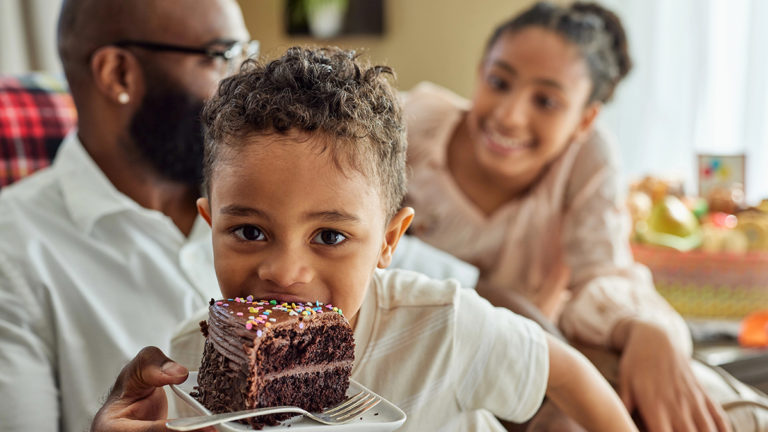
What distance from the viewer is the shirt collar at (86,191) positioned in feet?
5.20

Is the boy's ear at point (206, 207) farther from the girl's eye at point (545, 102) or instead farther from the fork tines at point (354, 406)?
the girl's eye at point (545, 102)

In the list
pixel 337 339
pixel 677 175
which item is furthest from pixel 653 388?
pixel 677 175

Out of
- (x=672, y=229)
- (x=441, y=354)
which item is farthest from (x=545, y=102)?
(x=441, y=354)

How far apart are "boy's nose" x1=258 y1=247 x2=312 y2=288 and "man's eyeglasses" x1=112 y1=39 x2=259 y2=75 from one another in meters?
0.82

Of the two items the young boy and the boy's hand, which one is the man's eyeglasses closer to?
the young boy

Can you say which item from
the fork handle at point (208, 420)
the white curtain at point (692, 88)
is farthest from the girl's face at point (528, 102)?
the white curtain at point (692, 88)

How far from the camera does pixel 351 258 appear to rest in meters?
0.94

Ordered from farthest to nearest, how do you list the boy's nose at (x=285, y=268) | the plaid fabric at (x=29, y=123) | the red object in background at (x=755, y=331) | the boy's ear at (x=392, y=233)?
the red object in background at (x=755, y=331) → the plaid fabric at (x=29, y=123) → the boy's ear at (x=392, y=233) → the boy's nose at (x=285, y=268)

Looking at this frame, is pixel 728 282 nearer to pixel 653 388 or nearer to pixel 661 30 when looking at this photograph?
pixel 653 388

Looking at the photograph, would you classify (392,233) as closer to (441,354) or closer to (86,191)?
(441,354)

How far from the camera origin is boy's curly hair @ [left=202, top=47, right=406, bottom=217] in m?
0.91

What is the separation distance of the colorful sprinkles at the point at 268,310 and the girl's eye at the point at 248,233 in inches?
2.9

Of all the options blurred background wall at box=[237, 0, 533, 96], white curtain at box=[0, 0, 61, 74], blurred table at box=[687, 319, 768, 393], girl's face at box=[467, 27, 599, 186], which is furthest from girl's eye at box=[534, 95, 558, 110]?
blurred background wall at box=[237, 0, 533, 96]

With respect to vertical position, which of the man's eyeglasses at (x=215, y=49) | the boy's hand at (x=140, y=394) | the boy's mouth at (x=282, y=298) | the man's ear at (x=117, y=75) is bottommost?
the boy's hand at (x=140, y=394)
